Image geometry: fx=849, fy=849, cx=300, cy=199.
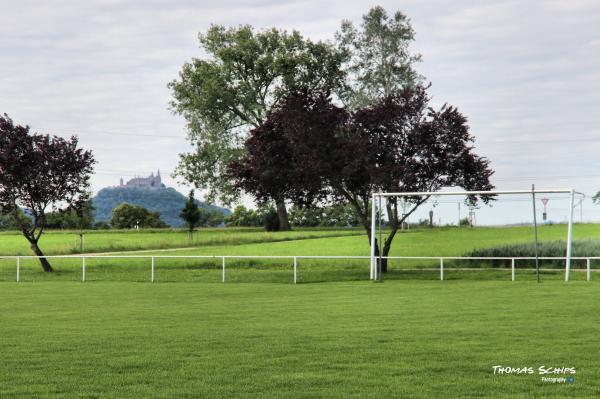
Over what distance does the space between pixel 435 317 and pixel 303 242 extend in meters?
35.1

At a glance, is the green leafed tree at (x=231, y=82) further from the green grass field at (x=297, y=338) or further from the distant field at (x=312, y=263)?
the green grass field at (x=297, y=338)

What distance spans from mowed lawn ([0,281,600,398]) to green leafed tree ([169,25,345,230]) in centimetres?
3822

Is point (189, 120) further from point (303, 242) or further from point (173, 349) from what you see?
point (173, 349)

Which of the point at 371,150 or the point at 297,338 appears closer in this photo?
the point at 297,338

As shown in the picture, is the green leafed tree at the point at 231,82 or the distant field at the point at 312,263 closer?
the distant field at the point at 312,263

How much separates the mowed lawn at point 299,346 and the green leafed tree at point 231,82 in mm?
38224

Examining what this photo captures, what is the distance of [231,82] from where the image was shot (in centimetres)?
5997

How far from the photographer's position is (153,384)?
360 inches

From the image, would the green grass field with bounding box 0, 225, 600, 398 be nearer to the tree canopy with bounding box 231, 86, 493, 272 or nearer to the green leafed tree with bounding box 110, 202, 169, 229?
the tree canopy with bounding box 231, 86, 493, 272

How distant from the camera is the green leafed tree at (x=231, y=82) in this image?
58.1 meters

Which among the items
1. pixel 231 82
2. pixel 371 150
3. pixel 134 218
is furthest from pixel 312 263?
pixel 134 218

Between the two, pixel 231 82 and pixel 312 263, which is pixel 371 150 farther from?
pixel 231 82

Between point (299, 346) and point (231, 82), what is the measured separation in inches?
1950

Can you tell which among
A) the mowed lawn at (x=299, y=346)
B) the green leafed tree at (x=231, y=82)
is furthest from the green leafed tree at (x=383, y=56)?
the mowed lawn at (x=299, y=346)
